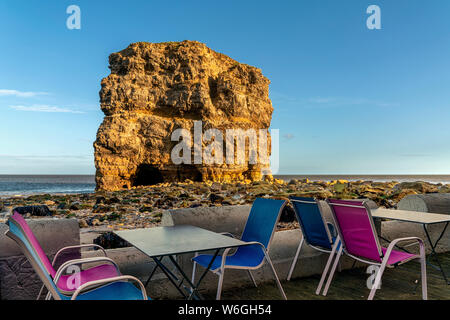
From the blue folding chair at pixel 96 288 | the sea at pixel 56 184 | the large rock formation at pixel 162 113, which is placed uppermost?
the large rock formation at pixel 162 113

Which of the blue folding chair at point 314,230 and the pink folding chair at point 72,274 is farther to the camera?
the blue folding chair at point 314,230

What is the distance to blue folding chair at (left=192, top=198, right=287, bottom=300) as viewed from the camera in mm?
2877

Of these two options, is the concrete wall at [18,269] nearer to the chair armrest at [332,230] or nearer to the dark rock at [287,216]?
the chair armrest at [332,230]

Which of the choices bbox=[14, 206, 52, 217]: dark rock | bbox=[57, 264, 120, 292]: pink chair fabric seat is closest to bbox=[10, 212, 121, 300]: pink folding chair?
bbox=[57, 264, 120, 292]: pink chair fabric seat

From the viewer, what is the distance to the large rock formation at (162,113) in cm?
2666

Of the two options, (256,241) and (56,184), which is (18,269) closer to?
(256,241)

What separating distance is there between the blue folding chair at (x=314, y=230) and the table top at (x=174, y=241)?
124cm

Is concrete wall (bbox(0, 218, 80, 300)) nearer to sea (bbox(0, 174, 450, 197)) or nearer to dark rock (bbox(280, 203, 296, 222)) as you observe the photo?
dark rock (bbox(280, 203, 296, 222))

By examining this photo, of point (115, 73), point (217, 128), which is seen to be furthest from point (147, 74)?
point (217, 128)

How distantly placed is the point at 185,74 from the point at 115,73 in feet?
21.0

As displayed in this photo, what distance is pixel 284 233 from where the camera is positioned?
3949 millimetres

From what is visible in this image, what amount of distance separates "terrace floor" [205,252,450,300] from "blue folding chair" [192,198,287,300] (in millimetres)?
245

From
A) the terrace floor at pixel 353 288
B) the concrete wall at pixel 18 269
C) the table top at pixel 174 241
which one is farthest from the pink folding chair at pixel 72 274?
the terrace floor at pixel 353 288

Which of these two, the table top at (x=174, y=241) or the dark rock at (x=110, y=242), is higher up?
the table top at (x=174, y=241)
